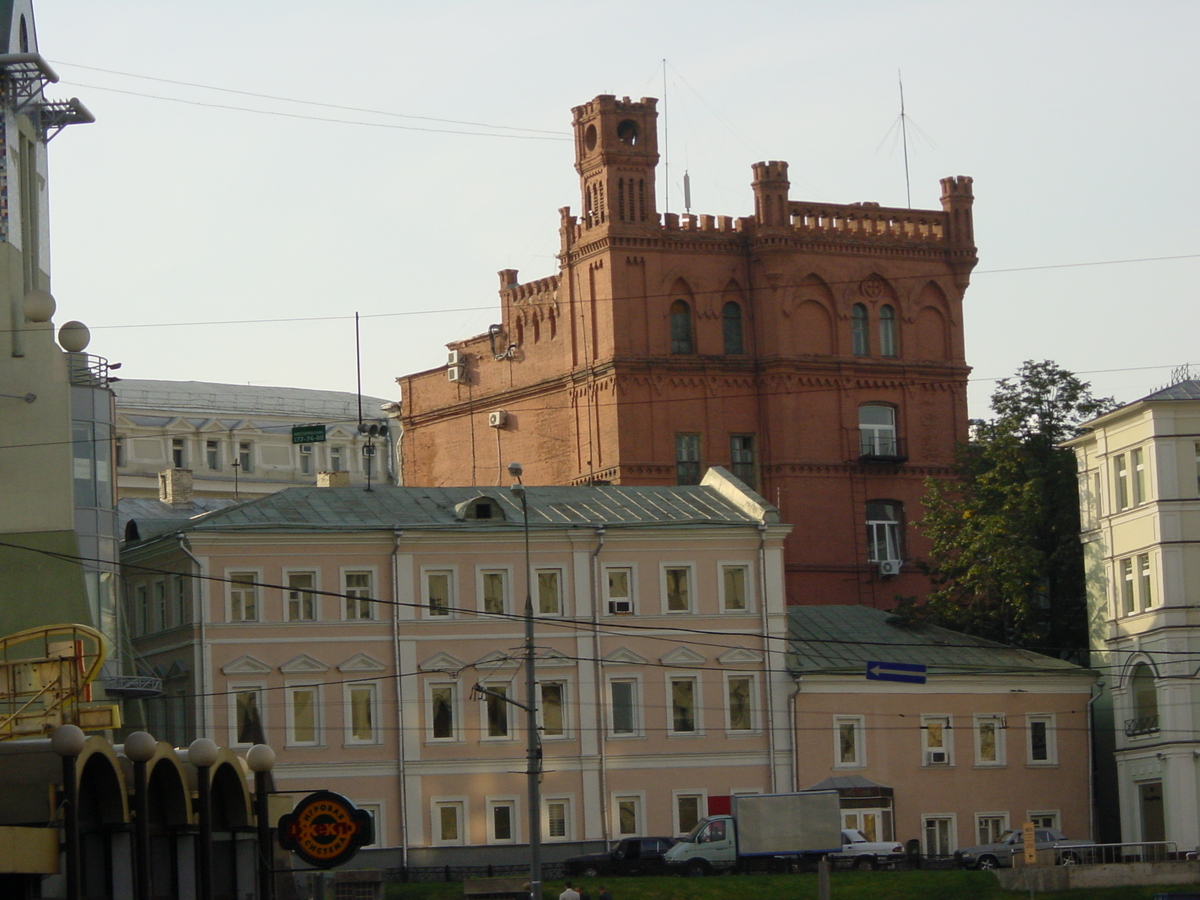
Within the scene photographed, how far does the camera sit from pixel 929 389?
89312mm

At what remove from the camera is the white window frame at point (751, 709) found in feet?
222

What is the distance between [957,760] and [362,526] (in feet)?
59.3

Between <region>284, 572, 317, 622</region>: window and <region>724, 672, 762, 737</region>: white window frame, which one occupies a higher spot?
<region>284, 572, 317, 622</region>: window

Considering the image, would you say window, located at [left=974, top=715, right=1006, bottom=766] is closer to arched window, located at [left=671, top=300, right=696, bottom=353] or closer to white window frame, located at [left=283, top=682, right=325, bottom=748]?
white window frame, located at [left=283, top=682, right=325, bottom=748]

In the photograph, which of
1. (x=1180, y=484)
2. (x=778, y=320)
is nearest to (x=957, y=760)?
(x=1180, y=484)

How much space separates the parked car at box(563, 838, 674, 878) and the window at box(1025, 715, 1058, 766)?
13214 millimetres

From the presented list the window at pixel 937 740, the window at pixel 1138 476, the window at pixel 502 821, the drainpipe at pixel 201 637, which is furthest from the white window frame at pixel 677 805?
the window at pixel 1138 476

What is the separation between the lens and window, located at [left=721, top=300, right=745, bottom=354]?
8731 cm

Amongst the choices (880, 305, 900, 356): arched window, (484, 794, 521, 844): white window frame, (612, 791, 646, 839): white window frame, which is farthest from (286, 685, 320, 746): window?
(880, 305, 900, 356): arched window

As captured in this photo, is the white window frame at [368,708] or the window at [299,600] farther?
the window at [299,600]

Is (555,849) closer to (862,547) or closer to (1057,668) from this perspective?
(1057,668)

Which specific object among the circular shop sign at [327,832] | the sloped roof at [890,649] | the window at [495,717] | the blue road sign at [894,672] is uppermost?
the sloped roof at [890,649]

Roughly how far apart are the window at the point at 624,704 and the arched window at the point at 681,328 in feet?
70.1

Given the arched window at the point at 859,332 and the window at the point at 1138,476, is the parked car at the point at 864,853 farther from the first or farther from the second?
the arched window at the point at 859,332
